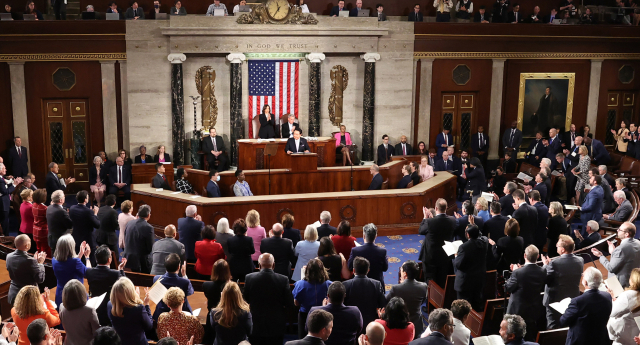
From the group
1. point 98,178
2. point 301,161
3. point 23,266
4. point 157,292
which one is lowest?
point 98,178

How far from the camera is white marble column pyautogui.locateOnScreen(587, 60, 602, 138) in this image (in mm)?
18808

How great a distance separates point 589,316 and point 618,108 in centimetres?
1486

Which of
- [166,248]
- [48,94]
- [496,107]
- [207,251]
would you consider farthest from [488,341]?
[496,107]

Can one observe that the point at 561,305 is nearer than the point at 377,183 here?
Yes

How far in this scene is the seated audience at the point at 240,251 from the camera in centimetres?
775

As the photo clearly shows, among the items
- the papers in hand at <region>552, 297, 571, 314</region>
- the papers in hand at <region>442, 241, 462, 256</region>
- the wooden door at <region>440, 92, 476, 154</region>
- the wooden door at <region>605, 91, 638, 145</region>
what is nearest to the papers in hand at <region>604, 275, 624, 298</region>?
the papers in hand at <region>552, 297, 571, 314</region>

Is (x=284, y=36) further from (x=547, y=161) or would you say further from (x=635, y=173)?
(x=635, y=173)

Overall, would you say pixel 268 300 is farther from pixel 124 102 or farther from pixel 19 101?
pixel 19 101

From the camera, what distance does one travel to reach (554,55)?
60.3 ft

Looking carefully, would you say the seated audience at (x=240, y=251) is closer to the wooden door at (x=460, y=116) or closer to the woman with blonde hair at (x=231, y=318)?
the woman with blonde hair at (x=231, y=318)

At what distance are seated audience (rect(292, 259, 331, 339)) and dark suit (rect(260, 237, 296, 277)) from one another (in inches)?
51.6

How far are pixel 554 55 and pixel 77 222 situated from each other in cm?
1425

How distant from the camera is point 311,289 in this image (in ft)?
21.4

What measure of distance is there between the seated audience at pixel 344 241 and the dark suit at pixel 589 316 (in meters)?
2.79
